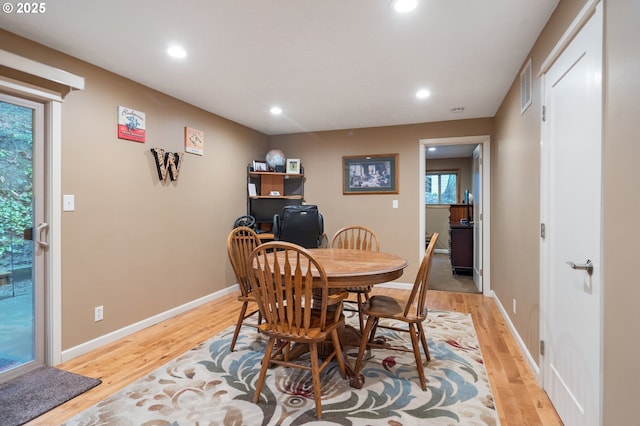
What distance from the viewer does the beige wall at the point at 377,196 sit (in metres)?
4.50

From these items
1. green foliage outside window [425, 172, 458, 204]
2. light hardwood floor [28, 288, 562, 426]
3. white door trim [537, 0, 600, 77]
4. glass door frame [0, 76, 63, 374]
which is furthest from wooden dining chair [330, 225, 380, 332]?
green foliage outside window [425, 172, 458, 204]

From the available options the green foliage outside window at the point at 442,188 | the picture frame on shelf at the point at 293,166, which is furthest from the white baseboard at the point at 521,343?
the green foliage outside window at the point at 442,188

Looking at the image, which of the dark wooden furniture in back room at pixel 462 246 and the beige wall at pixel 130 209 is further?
the dark wooden furniture in back room at pixel 462 246

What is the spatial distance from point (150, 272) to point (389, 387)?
2.45m

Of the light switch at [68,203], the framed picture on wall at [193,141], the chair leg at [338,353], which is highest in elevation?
the framed picture on wall at [193,141]

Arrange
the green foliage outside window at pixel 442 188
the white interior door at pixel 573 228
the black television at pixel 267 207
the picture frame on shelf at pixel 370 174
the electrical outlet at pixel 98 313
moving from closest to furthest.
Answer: the white interior door at pixel 573 228 < the electrical outlet at pixel 98 313 < the picture frame on shelf at pixel 370 174 < the black television at pixel 267 207 < the green foliage outside window at pixel 442 188

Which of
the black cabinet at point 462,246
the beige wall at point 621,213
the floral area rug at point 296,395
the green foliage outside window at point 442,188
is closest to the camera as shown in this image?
the beige wall at point 621,213

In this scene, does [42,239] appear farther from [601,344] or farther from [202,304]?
[601,344]

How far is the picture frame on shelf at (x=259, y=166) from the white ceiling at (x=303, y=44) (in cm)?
124

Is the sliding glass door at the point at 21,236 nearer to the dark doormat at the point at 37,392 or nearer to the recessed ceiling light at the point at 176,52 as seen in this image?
the dark doormat at the point at 37,392

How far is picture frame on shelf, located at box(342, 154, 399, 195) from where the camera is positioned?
462 cm

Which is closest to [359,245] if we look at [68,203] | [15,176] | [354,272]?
[354,272]

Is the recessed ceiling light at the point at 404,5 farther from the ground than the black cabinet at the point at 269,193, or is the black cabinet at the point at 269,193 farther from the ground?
the recessed ceiling light at the point at 404,5

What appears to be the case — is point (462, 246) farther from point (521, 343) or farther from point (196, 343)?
point (196, 343)
